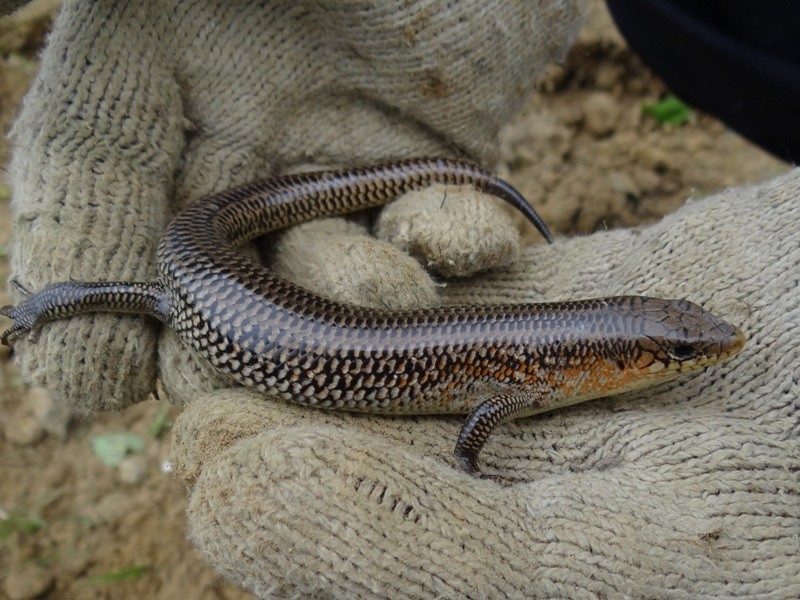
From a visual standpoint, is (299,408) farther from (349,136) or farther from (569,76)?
(569,76)

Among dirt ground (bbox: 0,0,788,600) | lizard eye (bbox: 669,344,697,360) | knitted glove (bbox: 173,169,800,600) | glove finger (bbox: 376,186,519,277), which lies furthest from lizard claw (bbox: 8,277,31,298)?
lizard eye (bbox: 669,344,697,360)

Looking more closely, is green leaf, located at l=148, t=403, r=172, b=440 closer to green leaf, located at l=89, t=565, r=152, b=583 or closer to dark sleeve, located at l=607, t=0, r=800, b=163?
green leaf, located at l=89, t=565, r=152, b=583

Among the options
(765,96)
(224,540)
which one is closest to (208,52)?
(224,540)

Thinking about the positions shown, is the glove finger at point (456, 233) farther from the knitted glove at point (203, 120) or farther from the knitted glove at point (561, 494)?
the knitted glove at point (561, 494)

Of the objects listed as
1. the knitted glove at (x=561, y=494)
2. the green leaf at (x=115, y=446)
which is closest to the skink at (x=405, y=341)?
the knitted glove at (x=561, y=494)

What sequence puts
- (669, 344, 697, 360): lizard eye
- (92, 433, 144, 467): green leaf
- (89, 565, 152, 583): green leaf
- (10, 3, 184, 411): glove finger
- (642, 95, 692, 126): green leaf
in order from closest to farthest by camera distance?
(669, 344, 697, 360): lizard eye < (10, 3, 184, 411): glove finger < (89, 565, 152, 583): green leaf < (92, 433, 144, 467): green leaf < (642, 95, 692, 126): green leaf

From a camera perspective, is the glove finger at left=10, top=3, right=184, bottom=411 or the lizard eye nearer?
the lizard eye
